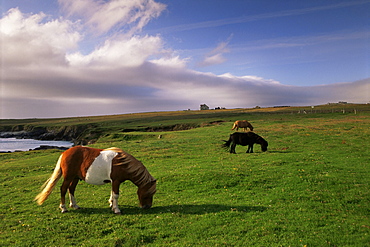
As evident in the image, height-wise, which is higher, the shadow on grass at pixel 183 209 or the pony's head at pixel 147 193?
the pony's head at pixel 147 193

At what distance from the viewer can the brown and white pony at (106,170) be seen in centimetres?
1023

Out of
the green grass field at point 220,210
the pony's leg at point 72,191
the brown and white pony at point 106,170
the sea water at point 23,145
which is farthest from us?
the sea water at point 23,145

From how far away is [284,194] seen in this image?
Result: 40.9 ft

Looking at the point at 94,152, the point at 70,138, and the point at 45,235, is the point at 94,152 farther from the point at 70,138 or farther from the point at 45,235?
the point at 70,138

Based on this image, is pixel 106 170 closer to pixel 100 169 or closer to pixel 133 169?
pixel 100 169

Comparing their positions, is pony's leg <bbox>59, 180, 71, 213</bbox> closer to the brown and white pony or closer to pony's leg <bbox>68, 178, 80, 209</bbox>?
the brown and white pony

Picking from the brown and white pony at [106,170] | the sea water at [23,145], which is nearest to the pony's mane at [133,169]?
the brown and white pony at [106,170]

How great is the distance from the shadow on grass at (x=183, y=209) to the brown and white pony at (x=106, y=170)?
391 millimetres

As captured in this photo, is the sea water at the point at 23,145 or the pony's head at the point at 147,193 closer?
the pony's head at the point at 147,193

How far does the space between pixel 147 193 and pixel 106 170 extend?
6.78 ft

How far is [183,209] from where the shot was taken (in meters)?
11.0

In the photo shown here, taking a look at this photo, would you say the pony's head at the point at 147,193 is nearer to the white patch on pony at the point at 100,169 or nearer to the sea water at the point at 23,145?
the white patch on pony at the point at 100,169

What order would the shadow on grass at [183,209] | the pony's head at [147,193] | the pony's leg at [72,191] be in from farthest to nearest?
1. the pony's leg at [72,191]
2. the shadow on grass at [183,209]
3. the pony's head at [147,193]

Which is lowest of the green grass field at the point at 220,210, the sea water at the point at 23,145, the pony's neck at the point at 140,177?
the sea water at the point at 23,145
